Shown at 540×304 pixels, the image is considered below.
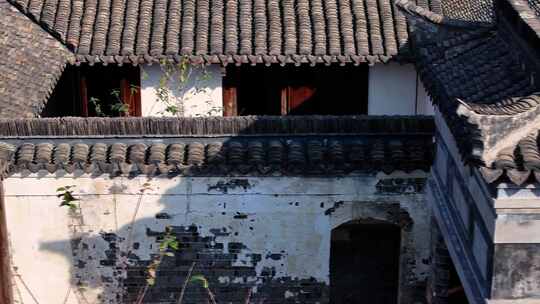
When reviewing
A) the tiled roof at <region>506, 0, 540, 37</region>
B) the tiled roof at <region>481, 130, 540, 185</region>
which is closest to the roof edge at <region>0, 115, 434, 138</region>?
the tiled roof at <region>506, 0, 540, 37</region>

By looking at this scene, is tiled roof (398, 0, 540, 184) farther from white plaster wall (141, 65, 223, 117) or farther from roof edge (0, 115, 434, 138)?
white plaster wall (141, 65, 223, 117)

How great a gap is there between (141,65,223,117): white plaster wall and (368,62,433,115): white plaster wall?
2625 mm

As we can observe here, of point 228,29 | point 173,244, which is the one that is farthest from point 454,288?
point 228,29

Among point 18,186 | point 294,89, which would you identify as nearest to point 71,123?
point 18,186

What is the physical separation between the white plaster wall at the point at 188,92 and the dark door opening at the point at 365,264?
3.10m

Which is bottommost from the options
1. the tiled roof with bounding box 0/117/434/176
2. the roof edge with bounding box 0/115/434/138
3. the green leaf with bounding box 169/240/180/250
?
the green leaf with bounding box 169/240/180/250

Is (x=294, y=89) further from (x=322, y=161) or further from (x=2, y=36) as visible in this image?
(x=2, y=36)

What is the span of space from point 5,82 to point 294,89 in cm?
473

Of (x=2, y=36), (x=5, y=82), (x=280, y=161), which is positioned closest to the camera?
(x=280, y=161)

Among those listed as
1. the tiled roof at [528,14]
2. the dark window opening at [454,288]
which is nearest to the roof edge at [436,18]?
the tiled roof at [528,14]

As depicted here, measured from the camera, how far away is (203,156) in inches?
458

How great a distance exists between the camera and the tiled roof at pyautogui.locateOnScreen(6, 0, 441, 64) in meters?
14.4

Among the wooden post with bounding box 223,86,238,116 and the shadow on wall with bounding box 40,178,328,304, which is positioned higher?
the wooden post with bounding box 223,86,238,116

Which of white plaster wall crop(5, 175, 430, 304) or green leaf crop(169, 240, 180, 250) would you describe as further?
white plaster wall crop(5, 175, 430, 304)
